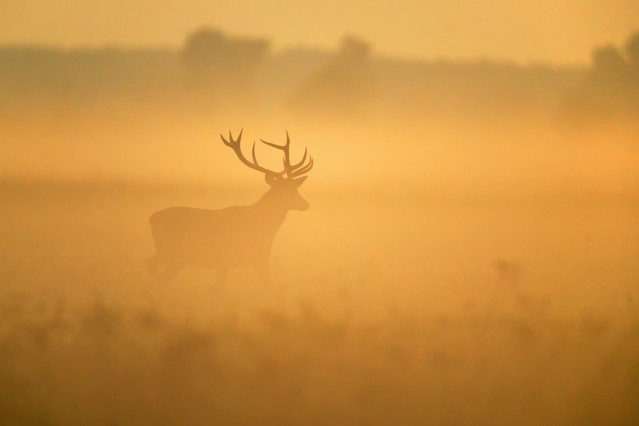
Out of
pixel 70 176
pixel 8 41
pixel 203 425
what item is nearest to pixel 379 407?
pixel 203 425

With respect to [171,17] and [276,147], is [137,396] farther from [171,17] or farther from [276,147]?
[171,17]

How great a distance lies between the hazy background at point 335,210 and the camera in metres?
3.38

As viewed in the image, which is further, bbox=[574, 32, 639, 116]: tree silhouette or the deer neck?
bbox=[574, 32, 639, 116]: tree silhouette

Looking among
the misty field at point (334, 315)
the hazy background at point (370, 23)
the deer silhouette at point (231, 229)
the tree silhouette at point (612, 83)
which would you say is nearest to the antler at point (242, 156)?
the deer silhouette at point (231, 229)

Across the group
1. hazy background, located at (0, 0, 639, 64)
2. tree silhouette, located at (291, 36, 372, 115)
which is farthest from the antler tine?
hazy background, located at (0, 0, 639, 64)

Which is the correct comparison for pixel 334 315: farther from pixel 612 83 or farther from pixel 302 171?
pixel 612 83

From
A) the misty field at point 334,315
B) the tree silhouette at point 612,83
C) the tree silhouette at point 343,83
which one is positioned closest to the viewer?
the misty field at point 334,315

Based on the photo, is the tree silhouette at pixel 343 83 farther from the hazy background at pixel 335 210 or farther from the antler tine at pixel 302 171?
the antler tine at pixel 302 171

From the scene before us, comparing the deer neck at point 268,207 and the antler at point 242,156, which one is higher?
the antler at point 242,156

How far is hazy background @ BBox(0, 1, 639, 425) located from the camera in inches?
133

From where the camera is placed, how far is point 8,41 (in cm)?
337

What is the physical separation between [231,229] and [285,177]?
341mm

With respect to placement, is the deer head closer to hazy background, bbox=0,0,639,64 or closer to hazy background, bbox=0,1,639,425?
hazy background, bbox=0,1,639,425

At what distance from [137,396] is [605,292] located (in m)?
2.25
